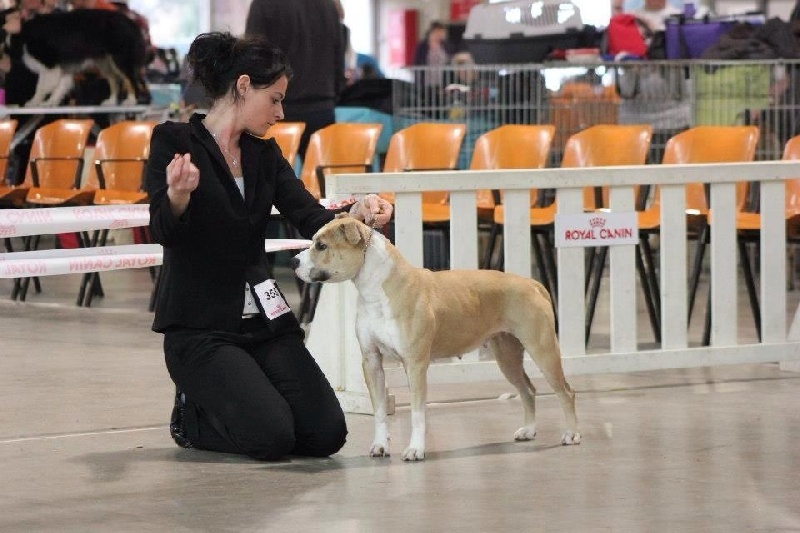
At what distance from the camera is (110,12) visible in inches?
494

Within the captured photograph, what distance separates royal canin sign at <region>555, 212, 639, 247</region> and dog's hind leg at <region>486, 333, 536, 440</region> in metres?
0.90

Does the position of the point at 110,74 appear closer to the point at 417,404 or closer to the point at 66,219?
the point at 66,219

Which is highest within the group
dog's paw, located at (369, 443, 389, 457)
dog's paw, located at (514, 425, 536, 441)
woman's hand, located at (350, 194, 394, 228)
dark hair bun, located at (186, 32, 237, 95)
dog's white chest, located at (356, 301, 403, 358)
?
dark hair bun, located at (186, 32, 237, 95)

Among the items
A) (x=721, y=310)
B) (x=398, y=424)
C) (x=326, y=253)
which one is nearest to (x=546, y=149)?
(x=721, y=310)

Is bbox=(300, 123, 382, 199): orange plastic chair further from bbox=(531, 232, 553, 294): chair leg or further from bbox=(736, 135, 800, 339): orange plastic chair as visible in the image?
bbox=(736, 135, 800, 339): orange plastic chair

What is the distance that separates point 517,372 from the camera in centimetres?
506

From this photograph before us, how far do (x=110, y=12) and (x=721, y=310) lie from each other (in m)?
7.59

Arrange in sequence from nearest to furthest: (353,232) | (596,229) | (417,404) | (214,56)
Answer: (353,232) → (417,404) → (214,56) → (596,229)

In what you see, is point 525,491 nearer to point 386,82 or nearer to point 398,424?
point 398,424

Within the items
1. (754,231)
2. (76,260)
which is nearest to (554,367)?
(76,260)

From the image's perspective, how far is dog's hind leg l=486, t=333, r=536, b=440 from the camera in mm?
5027

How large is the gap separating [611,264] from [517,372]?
108cm

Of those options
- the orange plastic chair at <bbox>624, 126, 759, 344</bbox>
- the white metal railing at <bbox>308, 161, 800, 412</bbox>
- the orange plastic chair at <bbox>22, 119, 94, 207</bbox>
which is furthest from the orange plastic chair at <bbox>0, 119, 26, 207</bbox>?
the white metal railing at <bbox>308, 161, 800, 412</bbox>

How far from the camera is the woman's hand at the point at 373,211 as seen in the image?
4.75m
